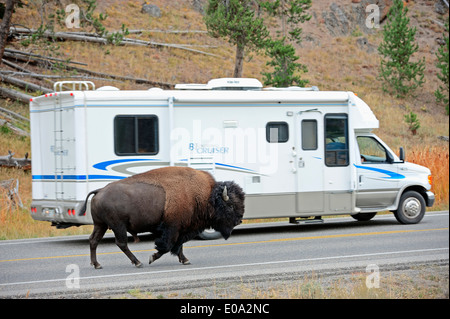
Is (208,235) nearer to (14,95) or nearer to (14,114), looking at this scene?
(14,114)

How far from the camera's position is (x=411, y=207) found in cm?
1525

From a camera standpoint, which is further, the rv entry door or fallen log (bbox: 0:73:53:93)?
fallen log (bbox: 0:73:53:93)

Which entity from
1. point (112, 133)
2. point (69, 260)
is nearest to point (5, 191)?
point (112, 133)

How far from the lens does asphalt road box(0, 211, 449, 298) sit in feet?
28.6

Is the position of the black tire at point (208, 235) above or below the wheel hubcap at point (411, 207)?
below

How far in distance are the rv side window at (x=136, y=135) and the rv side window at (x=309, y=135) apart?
3.15 m

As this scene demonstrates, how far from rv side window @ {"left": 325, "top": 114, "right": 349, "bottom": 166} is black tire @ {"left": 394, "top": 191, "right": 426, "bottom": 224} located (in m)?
1.76

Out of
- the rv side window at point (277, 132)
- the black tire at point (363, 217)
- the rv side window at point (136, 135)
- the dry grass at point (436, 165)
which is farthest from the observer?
the dry grass at point (436, 165)

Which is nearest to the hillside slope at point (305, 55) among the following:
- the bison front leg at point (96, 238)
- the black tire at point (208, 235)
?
the black tire at point (208, 235)

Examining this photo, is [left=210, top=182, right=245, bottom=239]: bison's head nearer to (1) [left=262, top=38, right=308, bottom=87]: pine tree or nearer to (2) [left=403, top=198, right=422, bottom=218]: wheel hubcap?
(2) [left=403, top=198, right=422, bottom=218]: wheel hubcap

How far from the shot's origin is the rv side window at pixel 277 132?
14.0 meters

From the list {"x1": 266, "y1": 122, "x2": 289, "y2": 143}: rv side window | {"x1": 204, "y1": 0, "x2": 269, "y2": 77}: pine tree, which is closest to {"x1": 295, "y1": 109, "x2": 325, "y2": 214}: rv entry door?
{"x1": 266, "y1": 122, "x2": 289, "y2": 143}: rv side window

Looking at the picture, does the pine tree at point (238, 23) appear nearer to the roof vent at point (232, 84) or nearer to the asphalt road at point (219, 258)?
the roof vent at point (232, 84)
